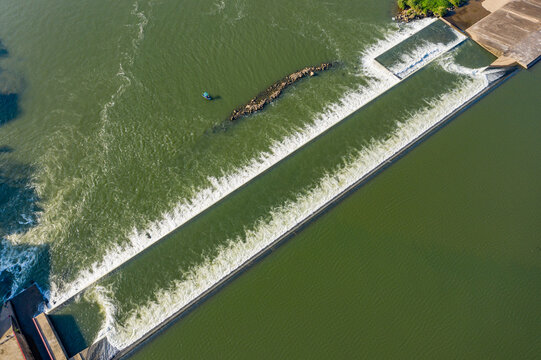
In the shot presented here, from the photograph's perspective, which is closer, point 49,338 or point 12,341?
point 12,341

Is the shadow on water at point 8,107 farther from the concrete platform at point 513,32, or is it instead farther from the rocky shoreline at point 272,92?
the concrete platform at point 513,32

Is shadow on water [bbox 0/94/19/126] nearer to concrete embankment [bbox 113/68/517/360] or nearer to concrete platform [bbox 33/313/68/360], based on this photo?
concrete platform [bbox 33/313/68/360]

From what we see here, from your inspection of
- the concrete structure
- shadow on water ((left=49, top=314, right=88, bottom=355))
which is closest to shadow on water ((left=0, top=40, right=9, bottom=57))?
the concrete structure

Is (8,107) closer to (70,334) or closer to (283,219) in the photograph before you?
(70,334)

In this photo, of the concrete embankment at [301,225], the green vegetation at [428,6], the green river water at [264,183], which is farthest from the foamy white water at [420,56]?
the concrete embankment at [301,225]

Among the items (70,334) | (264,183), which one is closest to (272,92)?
(264,183)
